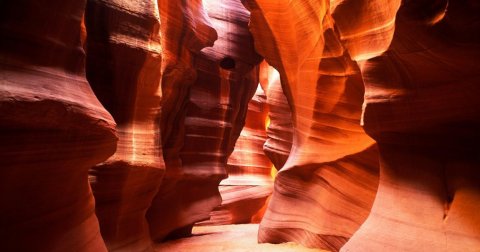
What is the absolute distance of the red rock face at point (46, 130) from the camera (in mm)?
2064

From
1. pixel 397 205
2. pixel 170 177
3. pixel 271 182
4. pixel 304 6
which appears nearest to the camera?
pixel 397 205

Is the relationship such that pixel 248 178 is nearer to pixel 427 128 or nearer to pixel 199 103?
pixel 199 103

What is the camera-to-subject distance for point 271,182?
42.1ft

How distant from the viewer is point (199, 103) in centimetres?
823

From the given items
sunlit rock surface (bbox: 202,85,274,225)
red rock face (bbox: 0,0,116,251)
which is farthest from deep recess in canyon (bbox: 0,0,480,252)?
sunlit rock surface (bbox: 202,85,274,225)

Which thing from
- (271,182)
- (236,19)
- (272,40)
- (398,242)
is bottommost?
(271,182)

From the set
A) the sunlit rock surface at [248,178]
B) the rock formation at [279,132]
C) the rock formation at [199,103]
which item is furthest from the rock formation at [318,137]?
the sunlit rock surface at [248,178]

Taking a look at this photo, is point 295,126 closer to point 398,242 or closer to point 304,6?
point 304,6

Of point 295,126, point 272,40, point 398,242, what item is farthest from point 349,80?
point 398,242

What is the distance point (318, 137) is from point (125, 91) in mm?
2607

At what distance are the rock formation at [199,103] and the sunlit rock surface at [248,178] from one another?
7.05 ft

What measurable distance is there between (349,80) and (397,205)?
6.92 feet

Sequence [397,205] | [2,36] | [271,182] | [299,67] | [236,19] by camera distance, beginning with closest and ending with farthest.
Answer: [2,36]
[397,205]
[299,67]
[236,19]
[271,182]

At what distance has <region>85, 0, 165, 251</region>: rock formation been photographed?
183 inches
